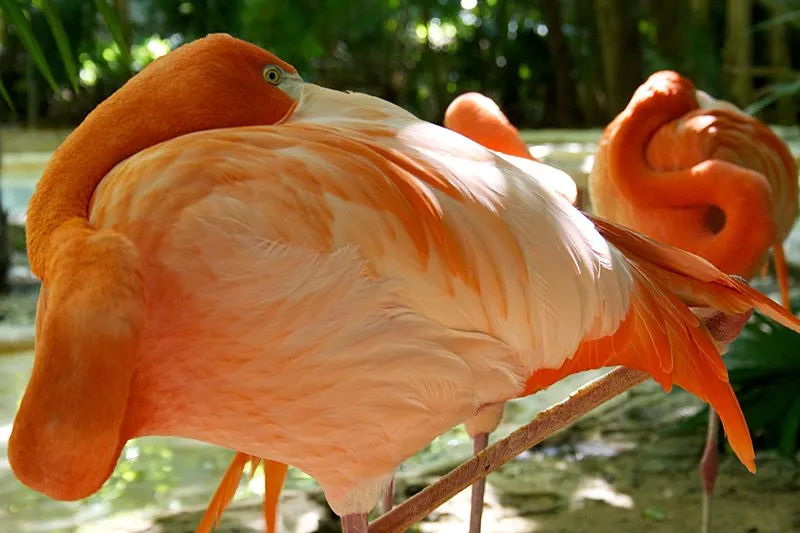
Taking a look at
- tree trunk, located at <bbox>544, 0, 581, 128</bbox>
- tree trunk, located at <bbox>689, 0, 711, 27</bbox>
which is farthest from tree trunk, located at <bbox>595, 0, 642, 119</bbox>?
tree trunk, located at <bbox>544, 0, 581, 128</bbox>

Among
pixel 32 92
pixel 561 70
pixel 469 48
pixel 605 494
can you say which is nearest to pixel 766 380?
pixel 605 494

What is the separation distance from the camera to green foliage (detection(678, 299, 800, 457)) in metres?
2.43

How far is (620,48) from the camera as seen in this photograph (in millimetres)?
7891

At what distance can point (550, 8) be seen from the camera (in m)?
8.72

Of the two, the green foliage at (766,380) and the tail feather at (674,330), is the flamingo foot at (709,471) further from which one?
the tail feather at (674,330)

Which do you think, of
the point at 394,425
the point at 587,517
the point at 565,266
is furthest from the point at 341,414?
the point at 587,517

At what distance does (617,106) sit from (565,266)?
24.5 feet

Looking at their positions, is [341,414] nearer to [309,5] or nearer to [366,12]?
[309,5]

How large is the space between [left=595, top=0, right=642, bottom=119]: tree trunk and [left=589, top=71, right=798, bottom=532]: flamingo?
19.2ft

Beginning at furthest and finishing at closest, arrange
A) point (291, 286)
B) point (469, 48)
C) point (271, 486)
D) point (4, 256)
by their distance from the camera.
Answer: point (469, 48) → point (4, 256) → point (271, 486) → point (291, 286)

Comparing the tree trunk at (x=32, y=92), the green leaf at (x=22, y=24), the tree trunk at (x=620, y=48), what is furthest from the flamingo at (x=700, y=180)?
the tree trunk at (x=32, y=92)

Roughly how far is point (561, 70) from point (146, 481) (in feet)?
24.0

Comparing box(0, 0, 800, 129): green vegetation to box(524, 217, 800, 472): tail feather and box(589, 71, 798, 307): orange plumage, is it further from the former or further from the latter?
box(524, 217, 800, 472): tail feather

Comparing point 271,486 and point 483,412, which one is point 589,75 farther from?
point 271,486
